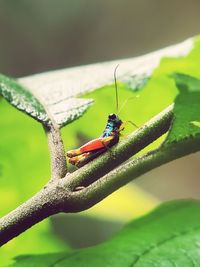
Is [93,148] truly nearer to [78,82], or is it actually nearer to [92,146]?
[92,146]

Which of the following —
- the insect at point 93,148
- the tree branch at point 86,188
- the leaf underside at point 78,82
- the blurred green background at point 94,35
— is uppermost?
the leaf underside at point 78,82

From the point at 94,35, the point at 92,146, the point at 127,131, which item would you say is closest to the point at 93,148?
the point at 92,146

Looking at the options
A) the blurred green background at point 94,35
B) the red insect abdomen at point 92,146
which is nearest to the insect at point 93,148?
the red insect abdomen at point 92,146

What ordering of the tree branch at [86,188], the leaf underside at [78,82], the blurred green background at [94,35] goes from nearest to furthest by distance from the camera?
the tree branch at [86,188], the leaf underside at [78,82], the blurred green background at [94,35]

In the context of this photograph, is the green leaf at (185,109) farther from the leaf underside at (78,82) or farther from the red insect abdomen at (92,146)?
the leaf underside at (78,82)

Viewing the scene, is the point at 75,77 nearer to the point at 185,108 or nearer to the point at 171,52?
the point at 171,52

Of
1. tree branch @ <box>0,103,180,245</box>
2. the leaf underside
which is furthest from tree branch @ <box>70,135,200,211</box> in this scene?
the leaf underside

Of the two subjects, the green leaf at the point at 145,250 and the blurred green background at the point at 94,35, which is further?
the blurred green background at the point at 94,35
